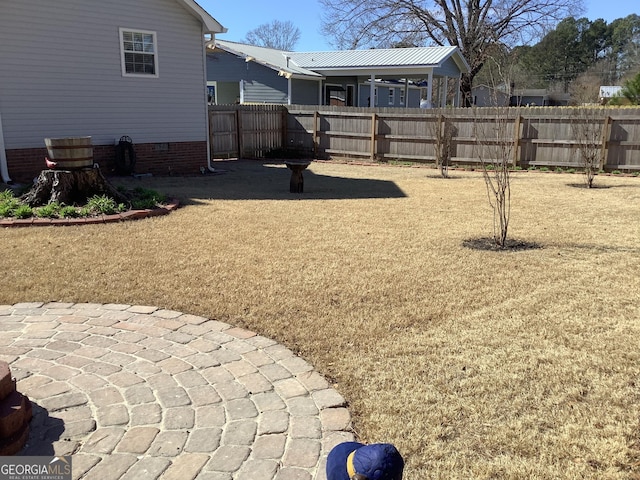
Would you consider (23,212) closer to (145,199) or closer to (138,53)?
(145,199)

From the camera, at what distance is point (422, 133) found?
1622 cm

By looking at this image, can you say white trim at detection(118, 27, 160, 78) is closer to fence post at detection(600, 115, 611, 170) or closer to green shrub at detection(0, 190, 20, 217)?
green shrub at detection(0, 190, 20, 217)

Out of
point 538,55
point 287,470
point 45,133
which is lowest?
point 287,470

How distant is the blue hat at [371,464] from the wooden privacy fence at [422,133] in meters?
11.9

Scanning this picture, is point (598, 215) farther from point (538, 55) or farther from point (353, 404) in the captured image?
point (538, 55)

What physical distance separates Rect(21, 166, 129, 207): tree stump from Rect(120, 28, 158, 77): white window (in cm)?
500

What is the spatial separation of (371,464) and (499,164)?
952cm

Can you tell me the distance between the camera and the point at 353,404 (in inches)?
115

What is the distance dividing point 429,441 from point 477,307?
6.57ft

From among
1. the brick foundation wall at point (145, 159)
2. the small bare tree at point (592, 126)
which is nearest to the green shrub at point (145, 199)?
the brick foundation wall at point (145, 159)

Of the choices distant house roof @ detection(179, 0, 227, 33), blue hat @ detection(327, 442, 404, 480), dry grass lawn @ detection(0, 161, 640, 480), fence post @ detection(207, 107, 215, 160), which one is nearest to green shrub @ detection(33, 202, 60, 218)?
dry grass lawn @ detection(0, 161, 640, 480)

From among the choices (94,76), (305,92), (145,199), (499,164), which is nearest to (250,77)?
(305,92)

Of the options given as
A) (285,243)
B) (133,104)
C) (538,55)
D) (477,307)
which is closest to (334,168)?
(133,104)

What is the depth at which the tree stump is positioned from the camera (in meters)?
7.78
